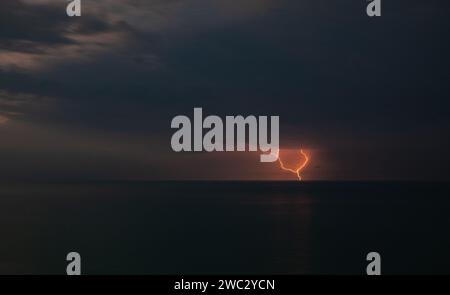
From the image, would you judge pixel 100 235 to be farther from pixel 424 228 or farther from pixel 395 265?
pixel 424 228

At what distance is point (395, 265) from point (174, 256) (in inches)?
365

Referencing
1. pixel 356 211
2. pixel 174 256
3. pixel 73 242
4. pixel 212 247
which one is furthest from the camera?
pixel 356 211

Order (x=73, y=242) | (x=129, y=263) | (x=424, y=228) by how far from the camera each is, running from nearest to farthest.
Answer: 1. (x=129, y=263)
2. (x=73, y=242)
3. (x=424, y=228)

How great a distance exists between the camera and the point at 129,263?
1917cm

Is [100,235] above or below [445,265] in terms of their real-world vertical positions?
above
